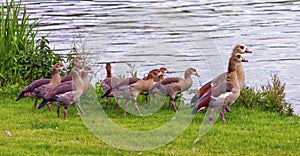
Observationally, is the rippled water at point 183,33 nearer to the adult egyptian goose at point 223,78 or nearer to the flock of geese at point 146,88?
the adult egyptian goose at point 223,78

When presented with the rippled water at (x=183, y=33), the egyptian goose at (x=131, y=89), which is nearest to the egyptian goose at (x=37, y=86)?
the egyptian goose at (x=131, y=89)

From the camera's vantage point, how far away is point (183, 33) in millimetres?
23016

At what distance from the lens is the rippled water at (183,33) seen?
682 inches

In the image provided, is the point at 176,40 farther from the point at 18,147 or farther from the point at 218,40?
the point at 18,147

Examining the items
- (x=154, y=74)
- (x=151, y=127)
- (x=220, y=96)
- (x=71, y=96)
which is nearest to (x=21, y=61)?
(x=71, y=96)

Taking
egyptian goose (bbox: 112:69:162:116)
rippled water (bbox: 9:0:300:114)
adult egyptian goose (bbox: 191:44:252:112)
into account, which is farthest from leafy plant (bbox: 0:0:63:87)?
adult egyptian goose (bbox: 191:44:252:112)

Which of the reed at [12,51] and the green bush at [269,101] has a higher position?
the reed at [12,51]

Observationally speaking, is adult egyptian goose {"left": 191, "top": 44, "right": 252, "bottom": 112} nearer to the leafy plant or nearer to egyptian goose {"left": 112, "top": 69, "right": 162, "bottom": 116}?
egyptian goose {"left": 112, "top": 69, "right": 162, "bottom": 116}

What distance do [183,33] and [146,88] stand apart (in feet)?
38.4

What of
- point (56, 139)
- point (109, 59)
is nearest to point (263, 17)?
point (109, 59)

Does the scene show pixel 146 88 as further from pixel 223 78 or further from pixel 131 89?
pixel 223 78

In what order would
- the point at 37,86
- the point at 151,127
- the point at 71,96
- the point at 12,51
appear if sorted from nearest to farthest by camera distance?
the point at 151,127 < the point at 71,96 < the point at 37,86 < the point at 12,51

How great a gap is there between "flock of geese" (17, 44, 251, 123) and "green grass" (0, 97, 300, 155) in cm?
27

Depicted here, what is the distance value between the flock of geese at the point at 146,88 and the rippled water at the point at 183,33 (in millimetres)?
1939
